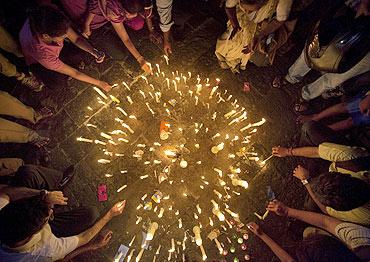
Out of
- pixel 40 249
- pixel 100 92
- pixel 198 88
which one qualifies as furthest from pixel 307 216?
pixel 100 92

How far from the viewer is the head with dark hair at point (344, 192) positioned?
3.40 m

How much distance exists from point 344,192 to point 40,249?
3765 mm

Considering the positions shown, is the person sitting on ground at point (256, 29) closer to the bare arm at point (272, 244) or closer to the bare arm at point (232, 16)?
the bare arm at point (232, 16)

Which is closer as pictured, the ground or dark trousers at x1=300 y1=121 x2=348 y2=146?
dark trousers at x1=300 y1=121 x2=348 y2=146

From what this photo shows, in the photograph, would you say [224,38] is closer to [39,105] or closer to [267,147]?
[267,147]

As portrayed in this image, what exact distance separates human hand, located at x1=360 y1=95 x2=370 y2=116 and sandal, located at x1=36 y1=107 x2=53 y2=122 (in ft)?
17.3

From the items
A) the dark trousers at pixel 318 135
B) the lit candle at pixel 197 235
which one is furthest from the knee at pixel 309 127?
the lit candle at pixel 197 235

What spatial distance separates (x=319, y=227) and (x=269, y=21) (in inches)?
129

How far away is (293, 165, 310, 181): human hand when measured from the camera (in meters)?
4.73

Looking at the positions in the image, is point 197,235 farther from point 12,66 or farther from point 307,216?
point 12,66

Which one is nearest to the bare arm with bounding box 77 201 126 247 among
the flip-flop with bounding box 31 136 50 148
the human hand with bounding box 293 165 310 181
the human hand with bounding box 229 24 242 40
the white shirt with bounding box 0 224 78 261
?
the white shirt with bounding box 0 224 78 261

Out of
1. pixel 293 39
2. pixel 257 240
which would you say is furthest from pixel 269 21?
pixel 257 240

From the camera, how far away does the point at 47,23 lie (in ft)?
12.4

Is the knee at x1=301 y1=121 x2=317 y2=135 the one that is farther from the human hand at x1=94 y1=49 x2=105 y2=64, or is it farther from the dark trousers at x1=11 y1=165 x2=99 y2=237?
the human hand at x1=94 y1=49 x2=105 y2=64
